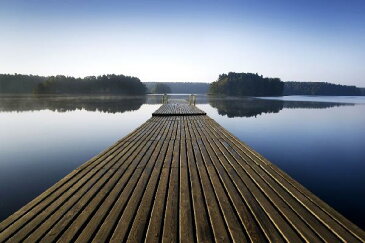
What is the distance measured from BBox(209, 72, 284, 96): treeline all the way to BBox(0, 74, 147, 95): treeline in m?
45.9

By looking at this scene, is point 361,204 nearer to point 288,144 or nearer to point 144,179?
point 144,179

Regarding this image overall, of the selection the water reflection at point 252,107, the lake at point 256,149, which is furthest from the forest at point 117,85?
the lake at point 256,149

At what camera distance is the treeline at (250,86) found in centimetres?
11056

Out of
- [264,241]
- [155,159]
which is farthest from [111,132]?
[264,241]

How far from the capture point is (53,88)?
102 m

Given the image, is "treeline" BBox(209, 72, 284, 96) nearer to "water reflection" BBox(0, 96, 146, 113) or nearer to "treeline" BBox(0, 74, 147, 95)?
"treeline" BBox(0, 74, 147, 95)

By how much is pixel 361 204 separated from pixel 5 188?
440 inches

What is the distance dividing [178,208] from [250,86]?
114m

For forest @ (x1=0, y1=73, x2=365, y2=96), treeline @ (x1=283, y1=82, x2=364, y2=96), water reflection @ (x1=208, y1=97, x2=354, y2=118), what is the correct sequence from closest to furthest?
water reflection @ (x1=208, y1=97, x2=354, y2=118) < forest @ (x1=0, y1=73, x2=365, y2=96) < treeline @ (x1=283, y1=82, x2=364, y2=96)

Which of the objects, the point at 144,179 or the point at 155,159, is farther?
the point at 155,159

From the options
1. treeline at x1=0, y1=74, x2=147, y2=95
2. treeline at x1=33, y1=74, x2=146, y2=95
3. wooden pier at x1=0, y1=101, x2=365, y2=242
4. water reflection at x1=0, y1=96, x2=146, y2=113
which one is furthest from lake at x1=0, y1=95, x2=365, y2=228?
treeline at x1=33, y1=74, x2=146, y2=95

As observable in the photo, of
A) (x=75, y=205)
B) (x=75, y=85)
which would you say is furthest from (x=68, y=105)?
(x=75, y=85)

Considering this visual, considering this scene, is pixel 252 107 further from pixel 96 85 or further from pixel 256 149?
pixel 96 85

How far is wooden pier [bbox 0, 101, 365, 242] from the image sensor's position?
2.89 m
